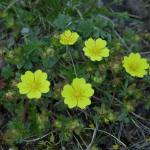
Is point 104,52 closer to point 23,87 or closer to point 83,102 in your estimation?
point 83,102

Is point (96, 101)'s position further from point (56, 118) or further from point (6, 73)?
point (6, 73)

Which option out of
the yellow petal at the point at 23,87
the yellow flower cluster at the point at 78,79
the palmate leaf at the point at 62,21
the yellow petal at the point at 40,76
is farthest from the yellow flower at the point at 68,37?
the yellow petal at the point at 23,87

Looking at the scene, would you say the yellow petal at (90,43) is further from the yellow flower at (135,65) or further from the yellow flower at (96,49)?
the yellow flower at (135,65)

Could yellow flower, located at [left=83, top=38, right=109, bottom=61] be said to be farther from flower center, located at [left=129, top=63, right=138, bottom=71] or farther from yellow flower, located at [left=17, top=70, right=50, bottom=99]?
yellow flower, located at [left=17, top=70, right=50, bottom=99]

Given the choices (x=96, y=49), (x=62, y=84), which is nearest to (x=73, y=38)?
(x=96, y=49)

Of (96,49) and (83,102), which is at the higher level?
(96,49)

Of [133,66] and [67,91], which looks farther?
[133,66]
